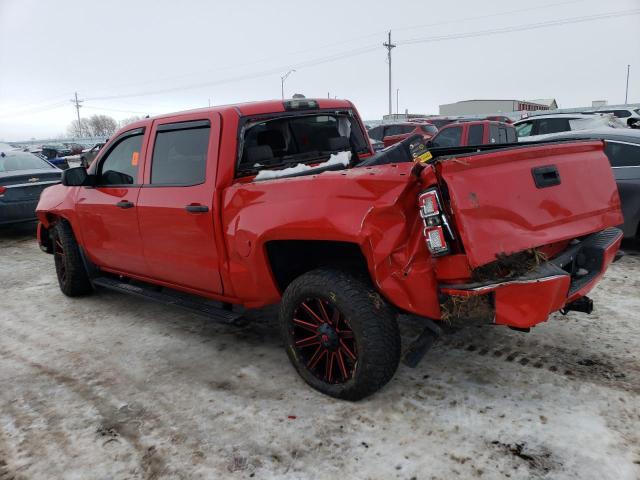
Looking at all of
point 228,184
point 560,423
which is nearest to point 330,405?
point 560,423

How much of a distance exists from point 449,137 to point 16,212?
8886mm

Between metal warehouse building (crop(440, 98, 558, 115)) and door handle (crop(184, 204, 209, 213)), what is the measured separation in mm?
57079

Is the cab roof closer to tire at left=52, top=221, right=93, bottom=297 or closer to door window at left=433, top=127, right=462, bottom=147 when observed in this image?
tire at left=52, top=221, right=93, bottom=297

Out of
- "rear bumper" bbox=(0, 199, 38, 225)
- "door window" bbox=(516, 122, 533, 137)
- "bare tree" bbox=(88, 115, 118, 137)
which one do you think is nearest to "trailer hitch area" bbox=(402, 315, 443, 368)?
"rear bumper" bbox=(0, 199, 38, 225)

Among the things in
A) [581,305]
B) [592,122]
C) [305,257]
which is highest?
[592,122]

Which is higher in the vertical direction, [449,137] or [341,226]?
[449,137]

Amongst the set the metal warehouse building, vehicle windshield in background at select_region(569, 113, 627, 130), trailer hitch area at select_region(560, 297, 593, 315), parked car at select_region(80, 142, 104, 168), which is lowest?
trailer hitch area at select_region(560, 297, 593, 315)

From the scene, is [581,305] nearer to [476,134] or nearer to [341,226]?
[341,226]

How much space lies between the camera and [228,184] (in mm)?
3543

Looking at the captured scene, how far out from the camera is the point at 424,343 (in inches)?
115

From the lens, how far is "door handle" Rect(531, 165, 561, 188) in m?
2.77

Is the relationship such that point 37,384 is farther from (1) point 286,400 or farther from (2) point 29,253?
(2) point 29,253

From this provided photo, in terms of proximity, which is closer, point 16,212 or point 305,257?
point 305,257

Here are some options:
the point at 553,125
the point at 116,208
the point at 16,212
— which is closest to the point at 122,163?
the point at 116,208
